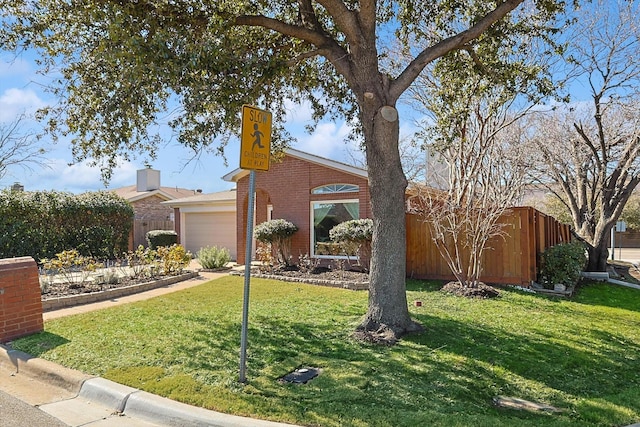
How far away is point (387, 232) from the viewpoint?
20.4 ft

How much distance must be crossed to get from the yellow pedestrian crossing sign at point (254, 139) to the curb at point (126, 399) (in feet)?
7.28

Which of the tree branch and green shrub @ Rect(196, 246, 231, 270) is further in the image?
green shrub @ Rect(196, 246, 231, 270)

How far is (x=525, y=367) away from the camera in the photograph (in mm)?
5250

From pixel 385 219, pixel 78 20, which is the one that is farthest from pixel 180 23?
pixel 385 219

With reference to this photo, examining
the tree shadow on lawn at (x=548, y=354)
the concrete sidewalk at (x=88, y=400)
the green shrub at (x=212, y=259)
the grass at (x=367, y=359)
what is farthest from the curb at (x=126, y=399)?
the green shrub at (x=212, y=259)

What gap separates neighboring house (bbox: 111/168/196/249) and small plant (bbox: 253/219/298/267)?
395 inches

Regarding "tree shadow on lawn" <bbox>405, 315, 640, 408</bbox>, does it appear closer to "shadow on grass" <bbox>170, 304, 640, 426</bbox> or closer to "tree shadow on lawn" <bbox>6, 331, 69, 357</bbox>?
"shadow on grass" <bbox>170, 304, 640, 426</bbox>

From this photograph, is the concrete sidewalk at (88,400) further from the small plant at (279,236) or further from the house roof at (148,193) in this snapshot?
the house roof at (148,193)

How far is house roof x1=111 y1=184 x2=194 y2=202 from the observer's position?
23.5 meters

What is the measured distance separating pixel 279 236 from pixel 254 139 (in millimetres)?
9991

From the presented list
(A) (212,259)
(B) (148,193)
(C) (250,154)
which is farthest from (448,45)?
(B) (148,193)

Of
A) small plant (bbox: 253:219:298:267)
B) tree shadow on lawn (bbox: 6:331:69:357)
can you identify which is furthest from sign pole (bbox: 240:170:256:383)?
A: small plant (bbox: 253:219:298:267)

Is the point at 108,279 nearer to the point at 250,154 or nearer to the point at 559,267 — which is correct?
the point at 250,154

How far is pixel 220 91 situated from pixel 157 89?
112 centimetres
